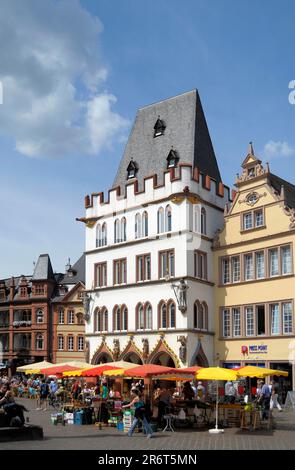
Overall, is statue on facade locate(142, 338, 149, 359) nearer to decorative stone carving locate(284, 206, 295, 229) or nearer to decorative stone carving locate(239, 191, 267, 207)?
decorative stone carving locate(239, 191, 267, 207)

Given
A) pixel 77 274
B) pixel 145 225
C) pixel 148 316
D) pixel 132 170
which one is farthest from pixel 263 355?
pixel 77 274

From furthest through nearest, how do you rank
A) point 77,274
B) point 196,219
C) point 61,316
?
point 77,274
point 61,316
point 196,219

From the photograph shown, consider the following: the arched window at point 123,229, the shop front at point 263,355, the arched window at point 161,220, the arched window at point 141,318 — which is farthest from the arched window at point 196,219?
the shop front at point 263,355

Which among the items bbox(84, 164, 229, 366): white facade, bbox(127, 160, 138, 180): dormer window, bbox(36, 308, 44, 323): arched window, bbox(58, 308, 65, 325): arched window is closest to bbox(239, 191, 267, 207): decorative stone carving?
bbox(84, 164, 229, 366): white facade

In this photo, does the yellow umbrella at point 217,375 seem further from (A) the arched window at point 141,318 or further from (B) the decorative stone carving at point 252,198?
(A) the arched window at point 141,318

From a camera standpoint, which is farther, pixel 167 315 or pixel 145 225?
pixel 145 225

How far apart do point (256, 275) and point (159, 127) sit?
612 inches

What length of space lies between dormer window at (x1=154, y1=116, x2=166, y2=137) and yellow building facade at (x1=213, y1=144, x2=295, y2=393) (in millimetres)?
9167

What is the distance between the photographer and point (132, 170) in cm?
5256

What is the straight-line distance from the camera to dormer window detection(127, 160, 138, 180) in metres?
52.3

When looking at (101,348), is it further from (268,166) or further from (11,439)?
(11,439)

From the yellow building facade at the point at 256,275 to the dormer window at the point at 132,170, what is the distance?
8.75 meters

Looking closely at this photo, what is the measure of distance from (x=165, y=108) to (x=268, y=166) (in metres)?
12.5

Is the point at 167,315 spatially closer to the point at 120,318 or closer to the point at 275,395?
the point at 120,318
